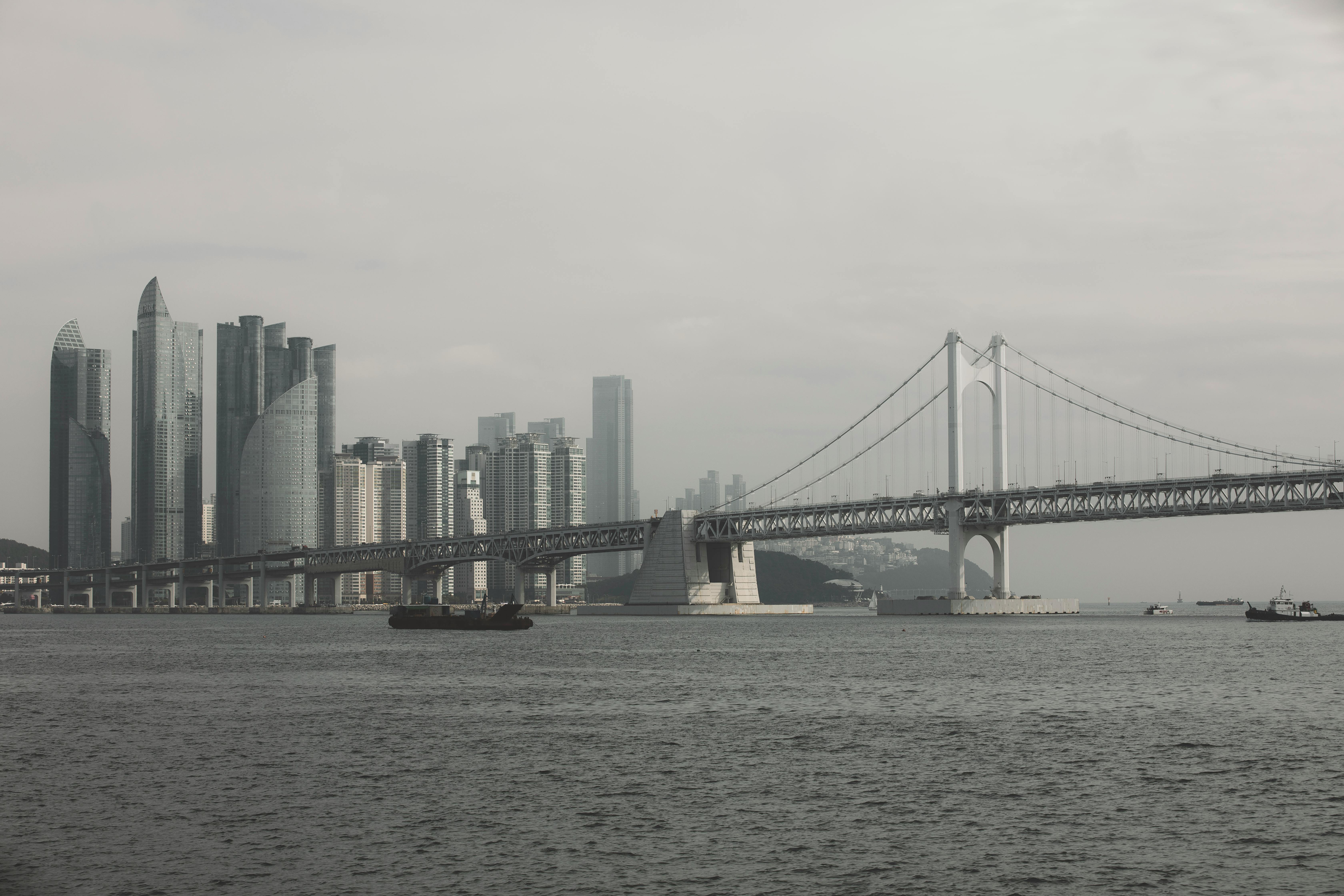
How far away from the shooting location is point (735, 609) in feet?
435

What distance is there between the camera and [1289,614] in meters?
110

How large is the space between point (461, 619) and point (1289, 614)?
220 ft

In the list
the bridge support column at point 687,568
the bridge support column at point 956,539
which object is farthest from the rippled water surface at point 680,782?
the bridge support column at point 687,568

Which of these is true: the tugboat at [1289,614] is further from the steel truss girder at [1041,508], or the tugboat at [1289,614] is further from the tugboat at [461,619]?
the tugboat at [461,619]

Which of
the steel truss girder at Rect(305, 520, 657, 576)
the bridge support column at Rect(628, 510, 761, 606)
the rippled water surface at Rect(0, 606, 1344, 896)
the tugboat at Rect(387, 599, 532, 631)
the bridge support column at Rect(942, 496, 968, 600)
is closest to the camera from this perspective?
the rippled water surface at Rect(0, 606, 1344, 896)

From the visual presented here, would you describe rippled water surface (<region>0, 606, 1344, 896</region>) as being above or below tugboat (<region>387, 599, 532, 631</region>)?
above

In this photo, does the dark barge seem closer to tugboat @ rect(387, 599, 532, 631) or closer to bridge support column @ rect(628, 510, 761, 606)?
tugboat @ rect(387, 599, 532, 631)

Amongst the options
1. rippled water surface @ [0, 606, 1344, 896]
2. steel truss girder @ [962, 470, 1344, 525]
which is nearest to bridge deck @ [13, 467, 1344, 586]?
steel truss girder @ [962, 470, 1344, 525]

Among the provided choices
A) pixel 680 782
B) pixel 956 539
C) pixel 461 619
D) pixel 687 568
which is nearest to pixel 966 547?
pixel 956 539

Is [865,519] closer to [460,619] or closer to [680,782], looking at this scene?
[460,619]

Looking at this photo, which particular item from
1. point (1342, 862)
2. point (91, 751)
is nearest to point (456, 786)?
point (91, 751)

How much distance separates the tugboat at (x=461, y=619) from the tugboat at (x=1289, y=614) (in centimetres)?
6040

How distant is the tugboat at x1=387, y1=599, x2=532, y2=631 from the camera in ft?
318

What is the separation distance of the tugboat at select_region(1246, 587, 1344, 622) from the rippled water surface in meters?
63.4
